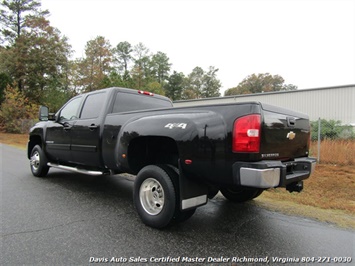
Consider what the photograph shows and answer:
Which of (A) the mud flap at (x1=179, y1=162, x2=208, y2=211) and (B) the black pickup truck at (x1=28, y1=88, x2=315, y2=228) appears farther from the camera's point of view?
(A) the mud flap at (x1=179, y1=162, x2=208, y2=211)

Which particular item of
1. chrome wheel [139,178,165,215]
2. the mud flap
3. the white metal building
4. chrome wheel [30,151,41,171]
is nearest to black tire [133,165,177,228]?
chrome wheel [139,178,165,215]

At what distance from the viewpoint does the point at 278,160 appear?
3.06 m

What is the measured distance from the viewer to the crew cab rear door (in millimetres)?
4527

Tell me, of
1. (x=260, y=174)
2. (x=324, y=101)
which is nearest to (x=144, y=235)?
(x=260, y=174)

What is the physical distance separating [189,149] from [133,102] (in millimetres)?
2296

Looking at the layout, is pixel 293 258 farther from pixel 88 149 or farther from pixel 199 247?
pixel 88 149

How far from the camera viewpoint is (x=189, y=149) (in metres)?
3.03

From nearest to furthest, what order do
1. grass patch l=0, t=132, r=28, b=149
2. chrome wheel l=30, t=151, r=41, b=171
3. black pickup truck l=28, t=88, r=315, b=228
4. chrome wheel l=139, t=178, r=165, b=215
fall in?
black pickup truck l=28, t=88, r=315, b=228 < chrome wheel l=139, t=178, r=165, b=215 < chrome wheel l=30, t=151, r=41, b=171 < grass patch l=0, t=132, r=28, b=149

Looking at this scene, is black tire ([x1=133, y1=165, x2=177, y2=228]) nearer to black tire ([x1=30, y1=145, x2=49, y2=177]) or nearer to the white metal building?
black tire ([x1=30, y1=145, x2=49, y2=177])

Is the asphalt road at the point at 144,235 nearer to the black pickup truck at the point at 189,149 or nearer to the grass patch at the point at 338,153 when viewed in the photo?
the black pickup truck at the point at 189,149

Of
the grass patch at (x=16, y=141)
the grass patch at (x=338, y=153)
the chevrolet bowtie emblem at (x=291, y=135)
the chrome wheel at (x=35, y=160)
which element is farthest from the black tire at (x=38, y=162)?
the grass patch at (x=16, y=141)

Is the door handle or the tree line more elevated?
the tree line

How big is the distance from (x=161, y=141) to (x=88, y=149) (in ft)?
5.49

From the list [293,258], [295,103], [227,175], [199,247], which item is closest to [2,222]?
[199,247]
